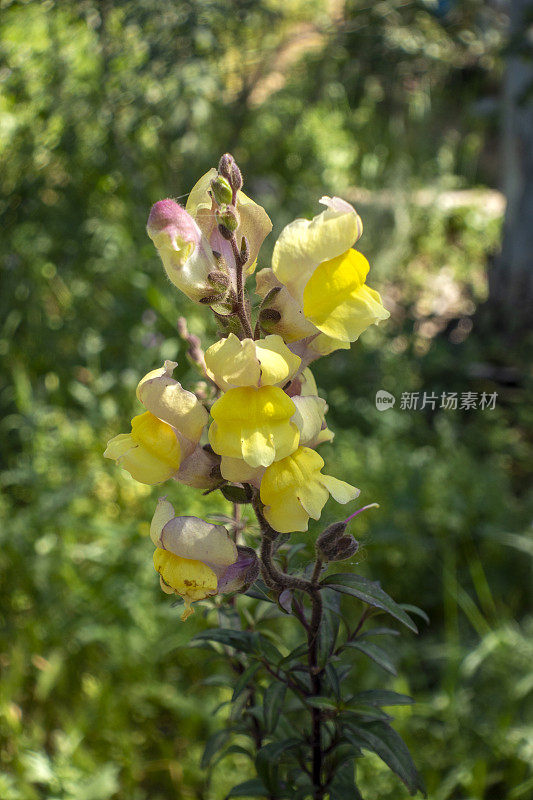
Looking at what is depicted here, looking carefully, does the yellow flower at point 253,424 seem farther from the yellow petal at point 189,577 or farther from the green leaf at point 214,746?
the green leaf at point 214,746

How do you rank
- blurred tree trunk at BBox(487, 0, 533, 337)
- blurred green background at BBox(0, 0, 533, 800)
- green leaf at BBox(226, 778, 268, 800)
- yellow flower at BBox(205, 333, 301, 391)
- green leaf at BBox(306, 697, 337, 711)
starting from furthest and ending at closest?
blurred tree trunk at BBox(487, 0, 533, 337) < blurred green background at BBox(0, 0, 533, 800) < green leaf at BBox(226, 778, 268, 800) < green leaf at BBox(306, 697, 337, 711) < yellow flower at BBox(205, 333, 301, 391)

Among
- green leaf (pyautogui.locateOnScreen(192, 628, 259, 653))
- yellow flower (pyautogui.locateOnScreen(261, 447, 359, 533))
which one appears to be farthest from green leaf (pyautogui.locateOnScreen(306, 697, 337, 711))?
yellow flower (pyautogui.locateOnScreen(261, 447, 359, 533))

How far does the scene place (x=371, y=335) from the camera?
301 cm

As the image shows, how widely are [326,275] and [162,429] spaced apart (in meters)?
0.21

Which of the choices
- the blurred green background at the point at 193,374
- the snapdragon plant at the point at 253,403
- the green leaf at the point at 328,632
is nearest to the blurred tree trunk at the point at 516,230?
the blurred green background at the point at 193,374

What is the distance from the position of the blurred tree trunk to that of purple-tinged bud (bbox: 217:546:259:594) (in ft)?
8.42

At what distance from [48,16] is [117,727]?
2210 mm

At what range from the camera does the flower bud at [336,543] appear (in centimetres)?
68

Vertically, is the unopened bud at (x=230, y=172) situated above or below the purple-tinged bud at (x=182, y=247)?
above

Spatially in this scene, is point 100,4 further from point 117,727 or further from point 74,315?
point 117,727

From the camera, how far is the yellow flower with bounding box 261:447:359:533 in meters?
0.62

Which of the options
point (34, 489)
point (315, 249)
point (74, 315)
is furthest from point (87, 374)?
point (315, 249)

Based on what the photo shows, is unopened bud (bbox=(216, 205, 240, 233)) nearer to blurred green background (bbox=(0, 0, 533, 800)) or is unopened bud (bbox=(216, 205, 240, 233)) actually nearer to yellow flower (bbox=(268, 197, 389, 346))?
yellow flower (bbox=(268, 197, 389, 346))

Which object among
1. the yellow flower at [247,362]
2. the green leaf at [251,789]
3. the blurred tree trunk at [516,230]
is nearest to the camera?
the yellow flower at [247,362]
